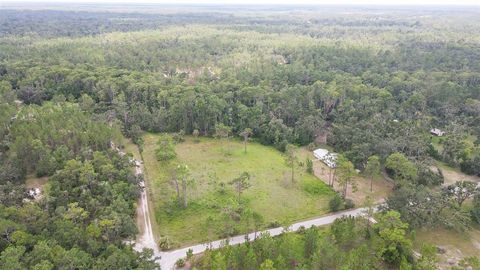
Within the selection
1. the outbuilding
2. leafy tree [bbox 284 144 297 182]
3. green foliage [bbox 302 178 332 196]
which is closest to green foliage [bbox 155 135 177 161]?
leafy tree [bbox 284 144 297 182]

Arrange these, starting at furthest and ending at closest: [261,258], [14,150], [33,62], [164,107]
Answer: [33,62] → [164,107] → [14,150] → [261,258]

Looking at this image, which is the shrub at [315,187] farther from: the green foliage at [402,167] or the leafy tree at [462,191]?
the leafy tree at [462,191]

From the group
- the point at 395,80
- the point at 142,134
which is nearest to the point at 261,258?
the point at 142,134

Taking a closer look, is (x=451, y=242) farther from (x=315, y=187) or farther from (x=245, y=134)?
(x=245, y=134)

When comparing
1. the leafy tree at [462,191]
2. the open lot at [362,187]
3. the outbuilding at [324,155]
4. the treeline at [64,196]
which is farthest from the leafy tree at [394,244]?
the treeline at [64,196]

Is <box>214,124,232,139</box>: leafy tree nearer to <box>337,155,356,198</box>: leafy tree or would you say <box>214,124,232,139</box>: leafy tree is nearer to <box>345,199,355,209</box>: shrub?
<box>337,155,356,198</box>: leafy tree

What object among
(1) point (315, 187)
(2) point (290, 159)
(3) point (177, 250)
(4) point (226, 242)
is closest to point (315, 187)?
(1) point (315, 187)

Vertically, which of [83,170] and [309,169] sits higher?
[83,170]

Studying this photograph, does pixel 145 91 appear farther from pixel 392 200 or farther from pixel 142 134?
pixel 392 200
